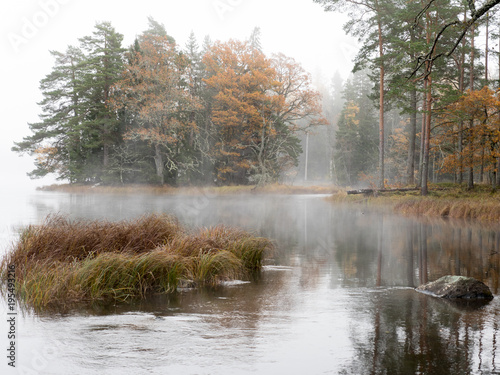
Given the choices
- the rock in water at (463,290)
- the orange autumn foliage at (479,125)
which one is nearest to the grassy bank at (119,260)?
the rock in water at (463,290)

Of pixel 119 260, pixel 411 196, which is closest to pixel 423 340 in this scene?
pixel 119 260

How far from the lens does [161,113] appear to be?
40.1 m

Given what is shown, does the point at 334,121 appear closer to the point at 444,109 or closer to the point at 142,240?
the point at 444,109

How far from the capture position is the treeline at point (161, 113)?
4094 cm

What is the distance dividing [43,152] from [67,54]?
1126 centimetres

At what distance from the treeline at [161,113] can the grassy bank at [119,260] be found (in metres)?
31.4

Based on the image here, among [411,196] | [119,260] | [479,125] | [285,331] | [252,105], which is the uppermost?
[252,105]

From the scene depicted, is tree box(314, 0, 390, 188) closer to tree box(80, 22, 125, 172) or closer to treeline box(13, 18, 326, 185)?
treeline box(13, 18, 326, 185)

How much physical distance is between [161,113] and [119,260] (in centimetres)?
3415

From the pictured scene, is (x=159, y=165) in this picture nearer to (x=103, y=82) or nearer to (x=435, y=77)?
(x=103, y=82)

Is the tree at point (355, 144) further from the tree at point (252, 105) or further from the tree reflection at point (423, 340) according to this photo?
the tree reflection at point (423, 340)

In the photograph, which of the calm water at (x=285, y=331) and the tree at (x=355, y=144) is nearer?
the calm water at (x=285, y=331)

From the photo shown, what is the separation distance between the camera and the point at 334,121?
265 feet

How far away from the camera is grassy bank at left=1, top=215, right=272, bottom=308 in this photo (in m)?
7.02
